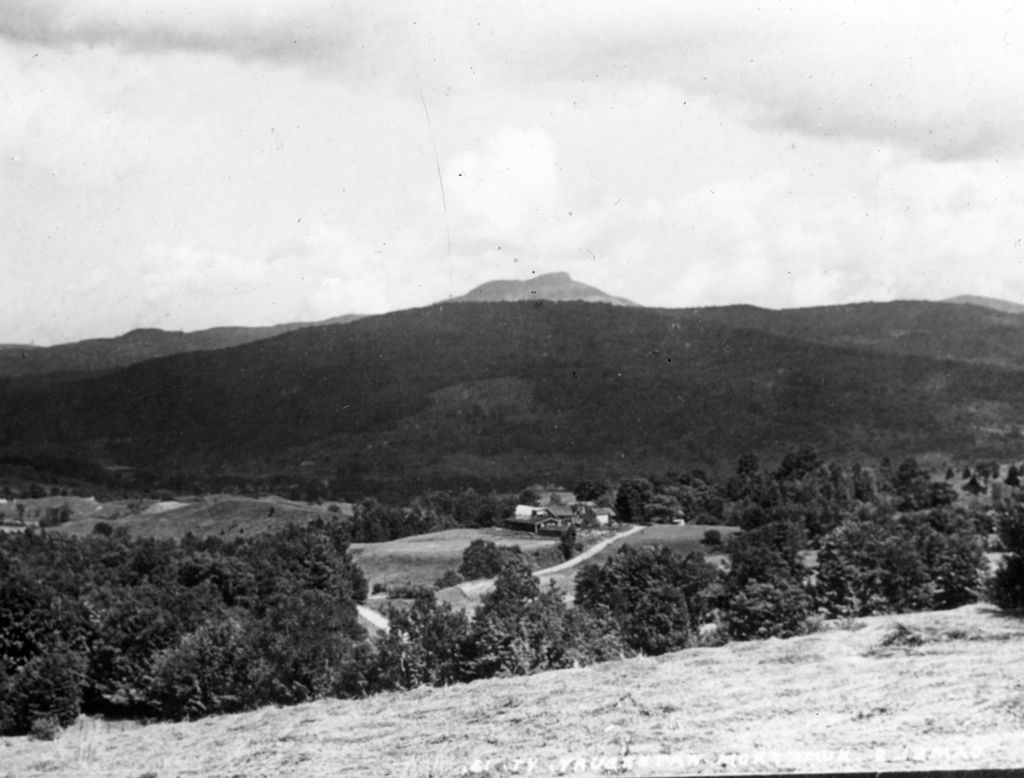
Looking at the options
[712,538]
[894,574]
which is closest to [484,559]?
[712,538]

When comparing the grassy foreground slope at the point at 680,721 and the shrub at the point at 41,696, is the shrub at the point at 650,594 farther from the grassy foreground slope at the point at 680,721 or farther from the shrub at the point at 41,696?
the shrub at the point at 41,696

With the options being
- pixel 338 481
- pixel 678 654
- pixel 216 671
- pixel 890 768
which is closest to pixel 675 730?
pixel 890 768

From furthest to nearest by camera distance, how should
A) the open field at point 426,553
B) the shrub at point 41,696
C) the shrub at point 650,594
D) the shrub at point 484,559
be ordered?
the open field at point 426,553
the shrub at point 484,559
the shrub at point 650,594
the shrub at point 41,696

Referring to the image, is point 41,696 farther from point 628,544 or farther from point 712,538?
point 712,538

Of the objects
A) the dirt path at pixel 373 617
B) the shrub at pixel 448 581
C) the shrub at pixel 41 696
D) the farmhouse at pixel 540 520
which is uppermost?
the shrub at pixel 41 696

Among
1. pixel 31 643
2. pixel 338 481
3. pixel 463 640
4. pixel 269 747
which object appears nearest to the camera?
pixel 269 747

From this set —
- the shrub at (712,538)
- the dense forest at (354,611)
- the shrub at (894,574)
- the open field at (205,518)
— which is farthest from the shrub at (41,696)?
the open field at (205,518)

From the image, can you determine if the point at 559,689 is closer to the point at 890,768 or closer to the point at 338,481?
the point at 890,768
